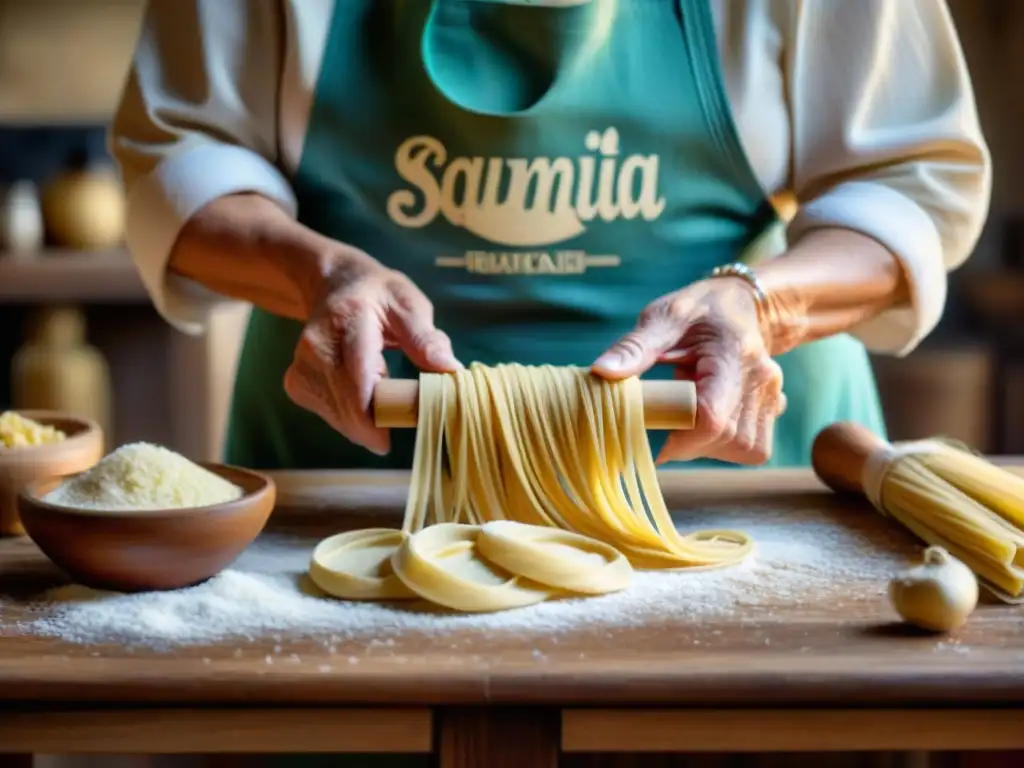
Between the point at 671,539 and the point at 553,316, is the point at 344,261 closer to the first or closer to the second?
the point at 553,316

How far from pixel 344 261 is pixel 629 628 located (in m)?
0.55

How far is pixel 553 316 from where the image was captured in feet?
4.99

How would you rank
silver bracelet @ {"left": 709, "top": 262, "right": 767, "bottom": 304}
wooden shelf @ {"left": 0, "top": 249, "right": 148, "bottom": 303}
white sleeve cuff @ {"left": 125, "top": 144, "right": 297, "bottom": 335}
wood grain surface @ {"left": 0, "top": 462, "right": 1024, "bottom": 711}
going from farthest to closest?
wooden shelf @ {"left": 0, "top": 249, "right": 148, "bottom": 303}, white sleeve cuff @ {"left": 125, "top": 144, "right": 297, "bottom": 335}, silver bracelet @ {"left": 709, "top": 262, "right": 767, "bottom": 304}, wood grain surface @ {"left": 0, "top": 462, "right": 1024, "bottom": 711}

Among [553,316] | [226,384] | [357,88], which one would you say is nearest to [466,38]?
[357,88]

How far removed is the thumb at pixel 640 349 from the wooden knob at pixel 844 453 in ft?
0.85

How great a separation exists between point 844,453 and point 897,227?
0.27 metres

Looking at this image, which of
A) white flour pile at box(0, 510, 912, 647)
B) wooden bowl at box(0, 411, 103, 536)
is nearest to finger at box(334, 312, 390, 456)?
white flour pile at box(0, 510, 912, 647)

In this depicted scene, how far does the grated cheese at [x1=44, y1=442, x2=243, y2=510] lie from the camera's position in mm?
1036

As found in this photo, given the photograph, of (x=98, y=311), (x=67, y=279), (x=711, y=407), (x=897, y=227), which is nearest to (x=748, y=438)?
(x=711, y=407)

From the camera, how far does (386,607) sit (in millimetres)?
1006

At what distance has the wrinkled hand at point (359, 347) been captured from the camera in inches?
46.8

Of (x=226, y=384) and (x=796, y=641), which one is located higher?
(x=796, y=641)

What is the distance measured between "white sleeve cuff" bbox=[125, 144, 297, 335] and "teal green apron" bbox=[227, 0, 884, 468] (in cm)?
8

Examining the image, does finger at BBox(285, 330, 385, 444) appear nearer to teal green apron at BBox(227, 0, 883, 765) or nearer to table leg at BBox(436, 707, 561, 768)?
teal green apron at BBox(227, 0, 883, 765)
